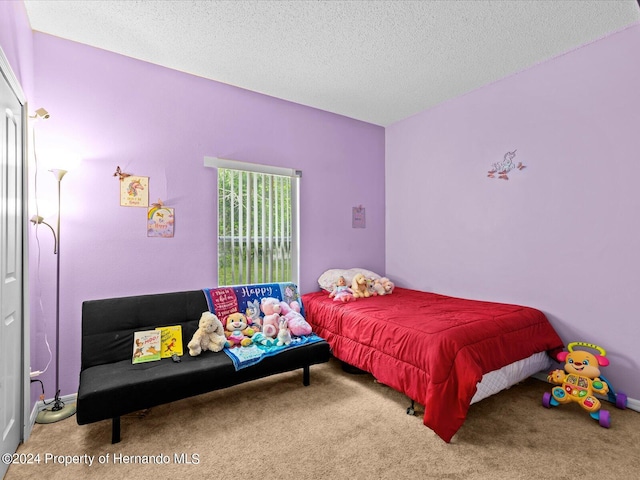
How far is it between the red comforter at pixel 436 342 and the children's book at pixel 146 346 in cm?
147

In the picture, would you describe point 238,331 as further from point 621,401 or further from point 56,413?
point 621,401

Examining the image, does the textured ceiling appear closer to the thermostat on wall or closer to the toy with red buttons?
the thermostat on wall

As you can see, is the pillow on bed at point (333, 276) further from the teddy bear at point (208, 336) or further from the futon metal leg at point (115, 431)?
the futon metal leg at point (115, 431)

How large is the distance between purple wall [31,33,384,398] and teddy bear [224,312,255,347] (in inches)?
22.0

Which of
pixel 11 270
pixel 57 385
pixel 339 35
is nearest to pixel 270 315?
pixel 57 385

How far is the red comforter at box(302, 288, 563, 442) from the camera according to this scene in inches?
79.8

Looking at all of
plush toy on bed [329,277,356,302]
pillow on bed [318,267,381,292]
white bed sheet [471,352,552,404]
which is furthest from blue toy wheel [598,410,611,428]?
pillow on bed [318,267,381,292]

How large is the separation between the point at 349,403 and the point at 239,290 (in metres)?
1.36

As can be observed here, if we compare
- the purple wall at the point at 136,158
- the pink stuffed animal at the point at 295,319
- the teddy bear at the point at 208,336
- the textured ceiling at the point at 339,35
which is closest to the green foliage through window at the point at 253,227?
the purple wall at the point at 136,158

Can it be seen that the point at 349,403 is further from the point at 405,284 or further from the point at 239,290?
the point at 405,284

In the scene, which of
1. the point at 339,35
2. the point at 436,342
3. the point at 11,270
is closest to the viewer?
the point at 11,270

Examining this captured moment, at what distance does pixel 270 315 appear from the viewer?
9.55ft

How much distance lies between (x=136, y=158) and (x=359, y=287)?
2.44 metres

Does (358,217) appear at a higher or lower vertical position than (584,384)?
higher
